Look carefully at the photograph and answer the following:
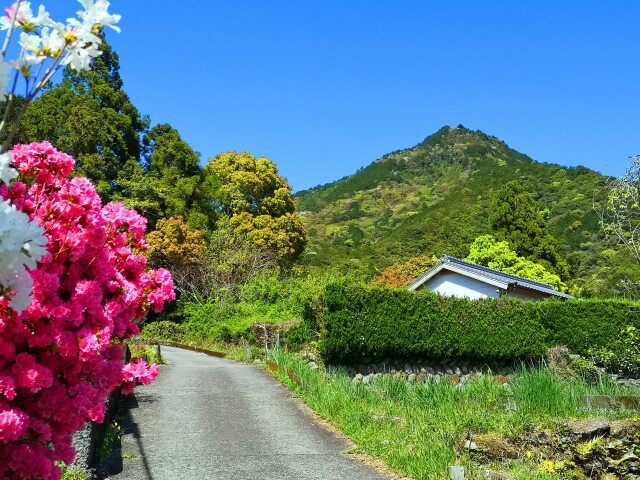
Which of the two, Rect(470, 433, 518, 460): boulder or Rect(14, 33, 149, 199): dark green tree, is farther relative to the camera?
Rect(14, 33, 149, 199): dark green tree

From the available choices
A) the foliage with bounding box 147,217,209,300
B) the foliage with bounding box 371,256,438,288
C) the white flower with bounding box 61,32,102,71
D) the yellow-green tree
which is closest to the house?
Answer: the foliage with bounding box 371,256,438,288

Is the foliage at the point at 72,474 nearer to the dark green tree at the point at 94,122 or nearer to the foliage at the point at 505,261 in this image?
the dark green tree at the point at 94,122

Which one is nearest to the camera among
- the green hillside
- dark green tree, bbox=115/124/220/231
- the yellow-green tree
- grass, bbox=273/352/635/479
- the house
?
grass, bbox=273/352/635/479

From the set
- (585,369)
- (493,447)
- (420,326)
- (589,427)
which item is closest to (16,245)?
(493,447)

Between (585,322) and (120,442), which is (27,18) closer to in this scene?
(120,442)

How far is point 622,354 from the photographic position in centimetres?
1814

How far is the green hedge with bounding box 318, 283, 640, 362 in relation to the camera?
51.9ft

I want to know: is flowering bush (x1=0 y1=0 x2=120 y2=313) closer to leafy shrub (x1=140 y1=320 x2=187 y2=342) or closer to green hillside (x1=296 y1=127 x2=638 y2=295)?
green hillside (x1=296 y1=127 x2=638 y2=295)

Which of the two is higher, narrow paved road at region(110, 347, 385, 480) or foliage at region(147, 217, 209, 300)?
foliage at region(147, 217, 209, 300)

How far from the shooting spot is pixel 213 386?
1410cm

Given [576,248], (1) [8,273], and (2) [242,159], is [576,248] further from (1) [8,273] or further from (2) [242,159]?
(1) [8,273]

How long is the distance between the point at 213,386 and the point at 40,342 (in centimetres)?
1141

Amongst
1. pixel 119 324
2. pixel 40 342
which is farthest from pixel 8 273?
pixel 119 324

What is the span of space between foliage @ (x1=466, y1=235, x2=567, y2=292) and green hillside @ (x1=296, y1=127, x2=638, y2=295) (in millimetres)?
3221
